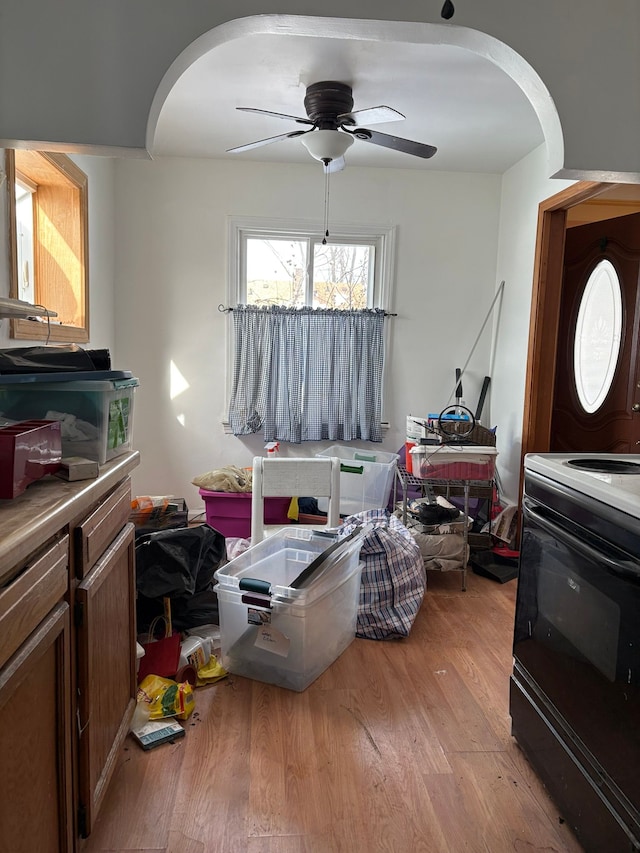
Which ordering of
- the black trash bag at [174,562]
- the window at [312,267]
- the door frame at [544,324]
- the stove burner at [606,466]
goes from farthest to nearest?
the window at [312,267], the door frame at [544,324], the black trash bag at [174,562], the stove burner at [606,466]

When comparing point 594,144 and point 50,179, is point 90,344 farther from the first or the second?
point 594,144

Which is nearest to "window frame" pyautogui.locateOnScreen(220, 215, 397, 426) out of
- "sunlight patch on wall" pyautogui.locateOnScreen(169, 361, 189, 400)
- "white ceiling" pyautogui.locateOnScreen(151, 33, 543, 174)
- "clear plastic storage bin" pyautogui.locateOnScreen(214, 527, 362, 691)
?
"sunlight patch on wall" pyautogui.locateOnScreen(169, 361, 189, 400)

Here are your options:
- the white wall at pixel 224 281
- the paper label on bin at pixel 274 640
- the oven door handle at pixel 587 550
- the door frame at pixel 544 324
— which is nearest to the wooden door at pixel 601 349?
the door frame at pixel 544 324

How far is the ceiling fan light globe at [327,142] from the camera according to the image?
2.71 m

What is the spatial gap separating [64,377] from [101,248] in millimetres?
2583

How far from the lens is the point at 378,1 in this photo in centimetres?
136

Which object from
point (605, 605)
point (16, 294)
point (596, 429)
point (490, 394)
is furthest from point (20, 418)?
point (490, 394)

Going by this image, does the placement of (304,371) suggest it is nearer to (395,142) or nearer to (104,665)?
(395,142)

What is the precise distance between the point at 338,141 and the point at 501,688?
251cm

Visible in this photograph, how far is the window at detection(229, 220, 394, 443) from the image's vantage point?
13.1 ft

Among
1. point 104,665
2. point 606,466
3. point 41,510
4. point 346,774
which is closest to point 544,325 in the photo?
point 606,466

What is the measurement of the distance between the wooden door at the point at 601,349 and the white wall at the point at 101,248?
293 cm

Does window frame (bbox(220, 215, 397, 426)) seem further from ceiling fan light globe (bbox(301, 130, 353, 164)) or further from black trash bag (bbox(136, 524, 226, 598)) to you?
black trash bag (bbox(136, 524, 226, 598))

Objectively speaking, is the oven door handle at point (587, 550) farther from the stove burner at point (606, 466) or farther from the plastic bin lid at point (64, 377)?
the plastic bin lid at point (64, 377)
